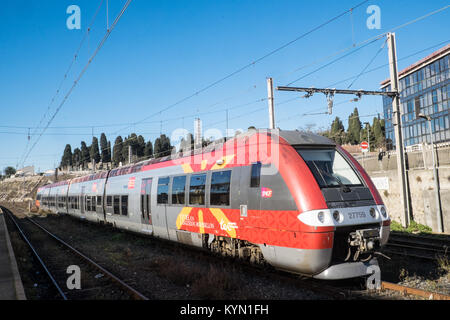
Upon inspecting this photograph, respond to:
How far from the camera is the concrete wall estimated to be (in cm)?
1731

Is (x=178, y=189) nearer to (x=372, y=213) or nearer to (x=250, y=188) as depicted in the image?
(x=250, y=188)

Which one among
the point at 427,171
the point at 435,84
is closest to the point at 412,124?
the point at 435,84

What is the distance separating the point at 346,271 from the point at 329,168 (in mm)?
2268

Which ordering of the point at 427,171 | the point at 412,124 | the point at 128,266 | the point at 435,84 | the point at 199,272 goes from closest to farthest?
the point at 199,272
the point at 128,266
the point at 427,171
the point at 435,84
the point at 412,124

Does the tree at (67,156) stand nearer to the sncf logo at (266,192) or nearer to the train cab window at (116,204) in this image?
the train cab window at (116,204)

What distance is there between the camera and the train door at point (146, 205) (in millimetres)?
13312

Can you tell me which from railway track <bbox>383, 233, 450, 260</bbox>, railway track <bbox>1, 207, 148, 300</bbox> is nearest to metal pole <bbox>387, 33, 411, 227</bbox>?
railway track <bbox>383, 233, 450, 260</bbox>

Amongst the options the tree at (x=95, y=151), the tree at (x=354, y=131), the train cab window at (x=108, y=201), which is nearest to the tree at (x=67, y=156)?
the tree at (x=95, y=151)

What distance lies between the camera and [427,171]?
18.2m

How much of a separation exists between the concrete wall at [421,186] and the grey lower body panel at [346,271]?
1254cm

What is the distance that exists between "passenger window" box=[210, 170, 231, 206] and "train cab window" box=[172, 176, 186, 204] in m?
1.78

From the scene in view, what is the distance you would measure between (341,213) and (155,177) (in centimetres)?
790
